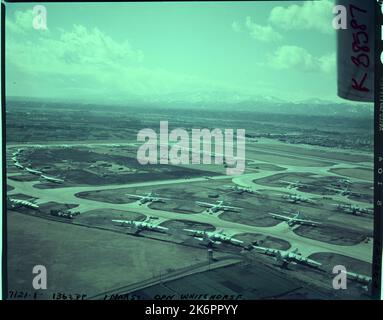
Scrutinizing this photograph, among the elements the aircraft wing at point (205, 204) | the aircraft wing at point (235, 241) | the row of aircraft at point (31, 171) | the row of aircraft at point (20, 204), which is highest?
the row of aircraft at point (31, 171)

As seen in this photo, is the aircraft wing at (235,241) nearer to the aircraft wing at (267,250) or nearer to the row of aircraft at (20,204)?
the aircraft wing at (267,250)

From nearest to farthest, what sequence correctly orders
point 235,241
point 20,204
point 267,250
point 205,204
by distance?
1. point 20,204
2. point 267,250
3. point 235,241
4. point 205,204

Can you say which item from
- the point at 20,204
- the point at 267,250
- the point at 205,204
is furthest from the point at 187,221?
the point at 20,204

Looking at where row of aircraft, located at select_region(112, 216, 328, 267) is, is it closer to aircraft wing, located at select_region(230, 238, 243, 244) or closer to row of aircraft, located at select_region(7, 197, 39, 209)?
aircraft wing, located at select_region(230, 238, 243, 244)

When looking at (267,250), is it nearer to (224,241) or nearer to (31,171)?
(224,241)

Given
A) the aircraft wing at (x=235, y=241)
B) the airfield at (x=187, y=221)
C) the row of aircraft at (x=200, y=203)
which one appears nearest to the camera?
the airfield at (x=187, y=221)

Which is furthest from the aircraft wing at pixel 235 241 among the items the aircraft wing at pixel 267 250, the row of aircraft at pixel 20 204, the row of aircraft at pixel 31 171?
the row of aircraft at pixel 20 204

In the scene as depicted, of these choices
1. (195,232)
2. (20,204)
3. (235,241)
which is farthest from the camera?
(195,232)

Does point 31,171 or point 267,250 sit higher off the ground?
point 31,171
